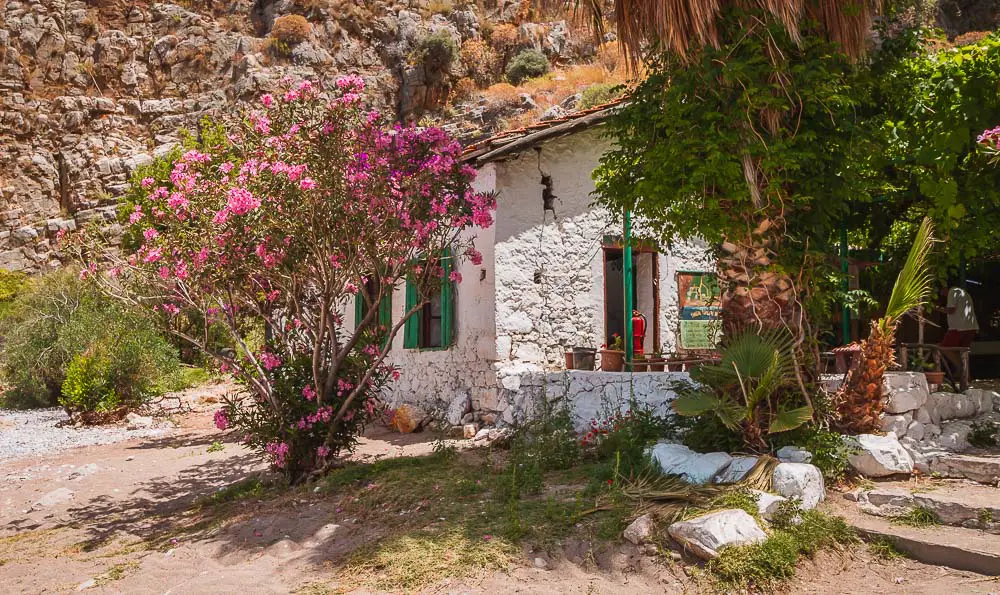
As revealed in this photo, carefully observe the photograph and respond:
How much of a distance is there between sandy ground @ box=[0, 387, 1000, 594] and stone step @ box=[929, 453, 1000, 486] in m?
1.77

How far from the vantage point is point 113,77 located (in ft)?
108

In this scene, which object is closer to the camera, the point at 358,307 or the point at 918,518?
the point at 918,518

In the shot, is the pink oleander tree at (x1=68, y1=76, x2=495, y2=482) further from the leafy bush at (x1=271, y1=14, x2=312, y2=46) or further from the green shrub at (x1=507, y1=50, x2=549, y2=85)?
the leafy bush at (x1=271, y1=14, x2=312, y2=46)

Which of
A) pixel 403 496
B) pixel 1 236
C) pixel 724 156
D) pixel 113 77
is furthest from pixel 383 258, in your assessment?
pixel 113 77

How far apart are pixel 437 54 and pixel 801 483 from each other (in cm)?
3028

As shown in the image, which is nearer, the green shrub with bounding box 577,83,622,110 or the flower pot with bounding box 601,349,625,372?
the flower pot with bounding box 601,349,625,372

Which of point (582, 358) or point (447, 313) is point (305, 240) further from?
point (447, 313)

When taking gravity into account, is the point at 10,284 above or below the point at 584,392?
above

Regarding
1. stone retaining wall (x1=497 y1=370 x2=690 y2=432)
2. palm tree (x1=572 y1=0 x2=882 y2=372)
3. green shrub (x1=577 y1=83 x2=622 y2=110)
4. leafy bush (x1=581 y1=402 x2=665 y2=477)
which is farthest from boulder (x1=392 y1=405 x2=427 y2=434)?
green shrub (x1=577 y1=83 x2=622 y2=110)

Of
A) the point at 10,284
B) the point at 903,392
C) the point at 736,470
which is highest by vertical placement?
the point at 10,284

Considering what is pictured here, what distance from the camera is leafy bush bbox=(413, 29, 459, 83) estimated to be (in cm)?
3147

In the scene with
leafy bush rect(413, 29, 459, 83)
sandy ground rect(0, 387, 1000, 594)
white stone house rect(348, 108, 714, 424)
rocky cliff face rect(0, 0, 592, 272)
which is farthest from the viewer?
leafy bush rect(413, 29, 459, 83)

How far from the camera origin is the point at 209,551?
537 centimetres

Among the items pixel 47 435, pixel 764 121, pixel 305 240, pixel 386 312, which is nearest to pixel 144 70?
pixel 47 435
